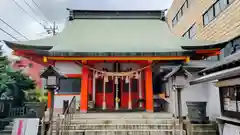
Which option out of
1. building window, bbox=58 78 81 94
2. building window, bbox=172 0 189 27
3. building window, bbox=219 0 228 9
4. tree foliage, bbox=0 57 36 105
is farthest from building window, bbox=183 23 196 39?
tree foliage, bbox=0 57 36 105

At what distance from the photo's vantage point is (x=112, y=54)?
8469 mm

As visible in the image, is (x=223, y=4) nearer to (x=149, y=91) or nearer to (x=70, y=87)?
(x=149, y=91)

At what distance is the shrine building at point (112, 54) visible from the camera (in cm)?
859

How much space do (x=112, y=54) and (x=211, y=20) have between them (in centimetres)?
787

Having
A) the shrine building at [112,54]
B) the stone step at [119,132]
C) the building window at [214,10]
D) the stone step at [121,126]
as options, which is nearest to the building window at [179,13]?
the building window at [214,10]

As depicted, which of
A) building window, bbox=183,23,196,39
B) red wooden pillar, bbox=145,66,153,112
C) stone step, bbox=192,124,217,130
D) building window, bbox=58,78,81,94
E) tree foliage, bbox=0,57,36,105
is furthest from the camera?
building window, bbox=183,23,196,39

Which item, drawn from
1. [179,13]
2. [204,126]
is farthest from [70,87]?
[179,13]

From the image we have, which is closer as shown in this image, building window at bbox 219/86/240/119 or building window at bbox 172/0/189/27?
building window at bbox 219/86/240/119

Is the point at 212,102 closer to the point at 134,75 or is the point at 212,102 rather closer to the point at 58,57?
the point at 134,75

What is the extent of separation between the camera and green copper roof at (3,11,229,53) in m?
8.96

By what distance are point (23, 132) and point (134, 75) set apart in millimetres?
5092

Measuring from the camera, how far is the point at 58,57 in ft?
27.8

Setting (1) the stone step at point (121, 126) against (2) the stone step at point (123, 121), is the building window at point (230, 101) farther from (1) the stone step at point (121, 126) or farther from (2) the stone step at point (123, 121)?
(2) the stone step at point (123, 121)

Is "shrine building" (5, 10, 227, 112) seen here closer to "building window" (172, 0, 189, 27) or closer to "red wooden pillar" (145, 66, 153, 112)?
"red wooden pillar" (145, 66, 153, 112)
